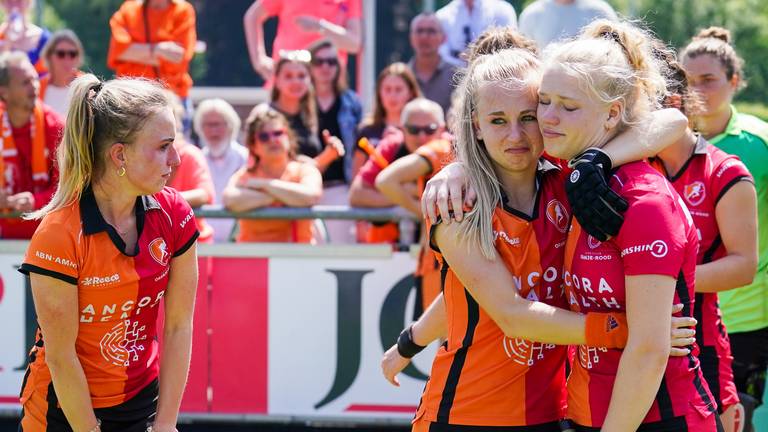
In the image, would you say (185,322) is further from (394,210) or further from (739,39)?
(739,39)

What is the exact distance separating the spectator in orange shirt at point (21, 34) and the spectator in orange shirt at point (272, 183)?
3.09 metres

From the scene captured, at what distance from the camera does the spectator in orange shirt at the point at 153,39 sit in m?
7.91

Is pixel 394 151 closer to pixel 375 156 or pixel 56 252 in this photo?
pixel 375 156

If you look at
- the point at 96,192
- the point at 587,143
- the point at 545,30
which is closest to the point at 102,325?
the point at 96,192

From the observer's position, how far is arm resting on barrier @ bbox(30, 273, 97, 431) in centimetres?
296

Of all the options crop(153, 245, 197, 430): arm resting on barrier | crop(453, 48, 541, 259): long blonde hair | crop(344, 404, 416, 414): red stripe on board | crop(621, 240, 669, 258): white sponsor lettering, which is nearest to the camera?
crop(621, 240, 669, 258): white sponsor lettering

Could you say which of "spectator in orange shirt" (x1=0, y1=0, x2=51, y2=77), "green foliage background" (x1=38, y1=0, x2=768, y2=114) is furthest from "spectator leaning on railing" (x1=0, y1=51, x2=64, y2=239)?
"green foliage background" (x1=38, y1=0, x2=768, y2=114)

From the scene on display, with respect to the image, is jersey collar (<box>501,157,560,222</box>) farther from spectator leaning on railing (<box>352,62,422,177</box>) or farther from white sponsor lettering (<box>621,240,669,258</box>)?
spectator leaning on railing (<box>352,62,422,177</box>)

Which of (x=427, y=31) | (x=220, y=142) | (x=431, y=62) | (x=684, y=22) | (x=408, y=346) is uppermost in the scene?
(x=684, y=22)

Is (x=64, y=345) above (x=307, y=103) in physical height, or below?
below

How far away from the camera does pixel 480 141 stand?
9.55ft

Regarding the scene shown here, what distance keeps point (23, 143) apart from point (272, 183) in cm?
153

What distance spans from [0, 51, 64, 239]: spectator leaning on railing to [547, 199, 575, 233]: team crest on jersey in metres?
4.04

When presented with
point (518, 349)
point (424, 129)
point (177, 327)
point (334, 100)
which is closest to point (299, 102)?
point (334, 100)
